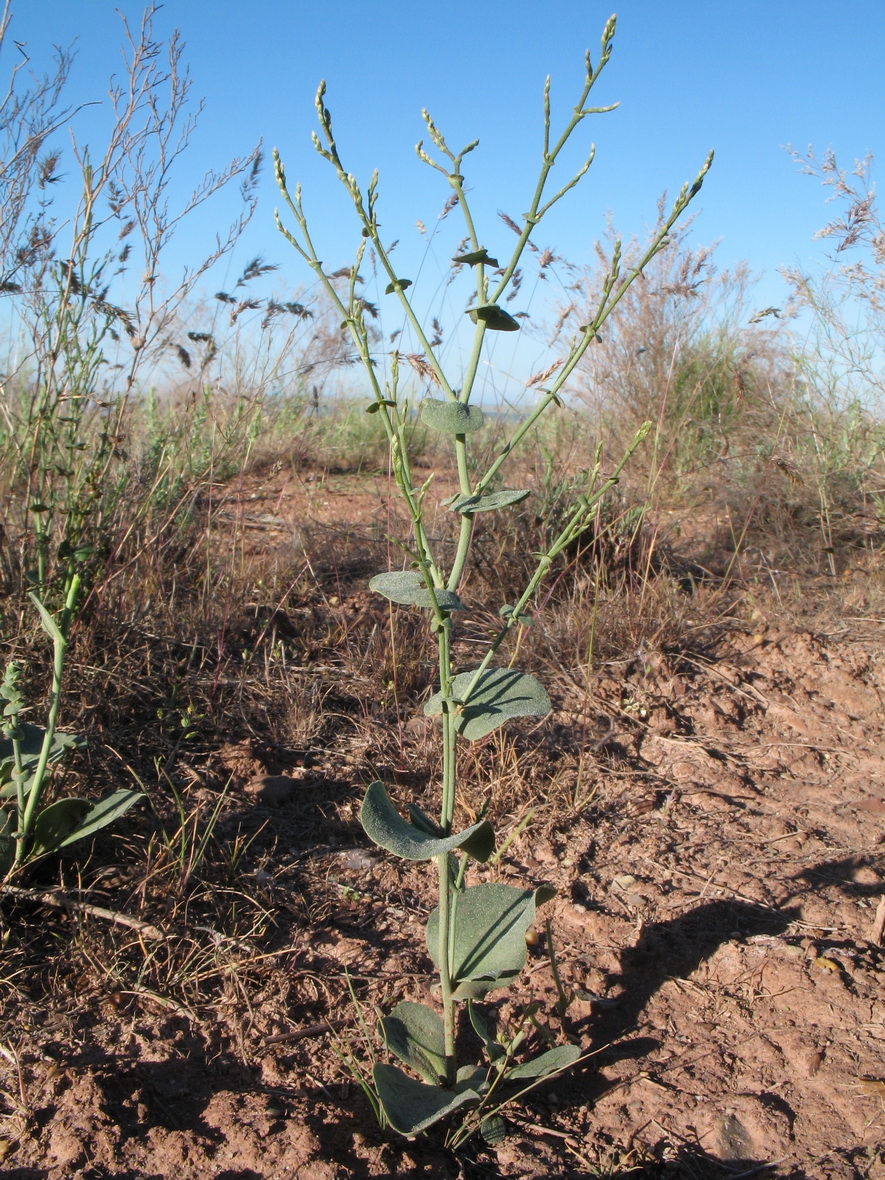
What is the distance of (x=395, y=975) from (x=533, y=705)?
83 centimetres

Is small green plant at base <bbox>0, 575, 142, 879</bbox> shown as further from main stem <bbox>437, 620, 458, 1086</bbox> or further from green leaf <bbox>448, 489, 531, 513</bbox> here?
green leaf <bbox>448, 489, 531, 513</bbox>

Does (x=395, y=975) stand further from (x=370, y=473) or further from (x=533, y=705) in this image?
(x=370, y=473)

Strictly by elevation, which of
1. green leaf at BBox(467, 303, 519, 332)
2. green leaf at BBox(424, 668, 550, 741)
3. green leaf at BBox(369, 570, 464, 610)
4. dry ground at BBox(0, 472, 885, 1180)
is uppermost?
green leaf at BBox(467, 303, 519, 332)

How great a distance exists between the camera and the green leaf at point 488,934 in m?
1.33

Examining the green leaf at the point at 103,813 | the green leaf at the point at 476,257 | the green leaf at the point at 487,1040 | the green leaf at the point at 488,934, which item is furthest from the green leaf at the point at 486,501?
the green leaf at the point at 103,813

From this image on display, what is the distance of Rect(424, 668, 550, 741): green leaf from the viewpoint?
4.09ft

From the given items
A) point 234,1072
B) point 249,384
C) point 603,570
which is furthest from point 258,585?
point 234,1072

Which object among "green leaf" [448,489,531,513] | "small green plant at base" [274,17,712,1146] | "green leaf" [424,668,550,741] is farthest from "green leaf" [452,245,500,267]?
"green leaf" [424,668,550,741]

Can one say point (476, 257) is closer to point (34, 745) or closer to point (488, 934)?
point (488, 934)

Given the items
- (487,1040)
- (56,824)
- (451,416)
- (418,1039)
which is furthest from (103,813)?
(451,416)

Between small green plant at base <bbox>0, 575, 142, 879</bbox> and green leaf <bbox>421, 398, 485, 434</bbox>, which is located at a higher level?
green leaf <bbox>421, 398, 485, 434</bbox>

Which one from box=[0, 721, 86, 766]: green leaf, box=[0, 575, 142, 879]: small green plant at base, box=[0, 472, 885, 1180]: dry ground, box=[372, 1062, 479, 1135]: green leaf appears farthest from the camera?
box=[0, 721, 86, 766]: green leaf

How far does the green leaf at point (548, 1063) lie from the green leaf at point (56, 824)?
0.98 meters

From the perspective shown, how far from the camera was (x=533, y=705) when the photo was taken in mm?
1240
